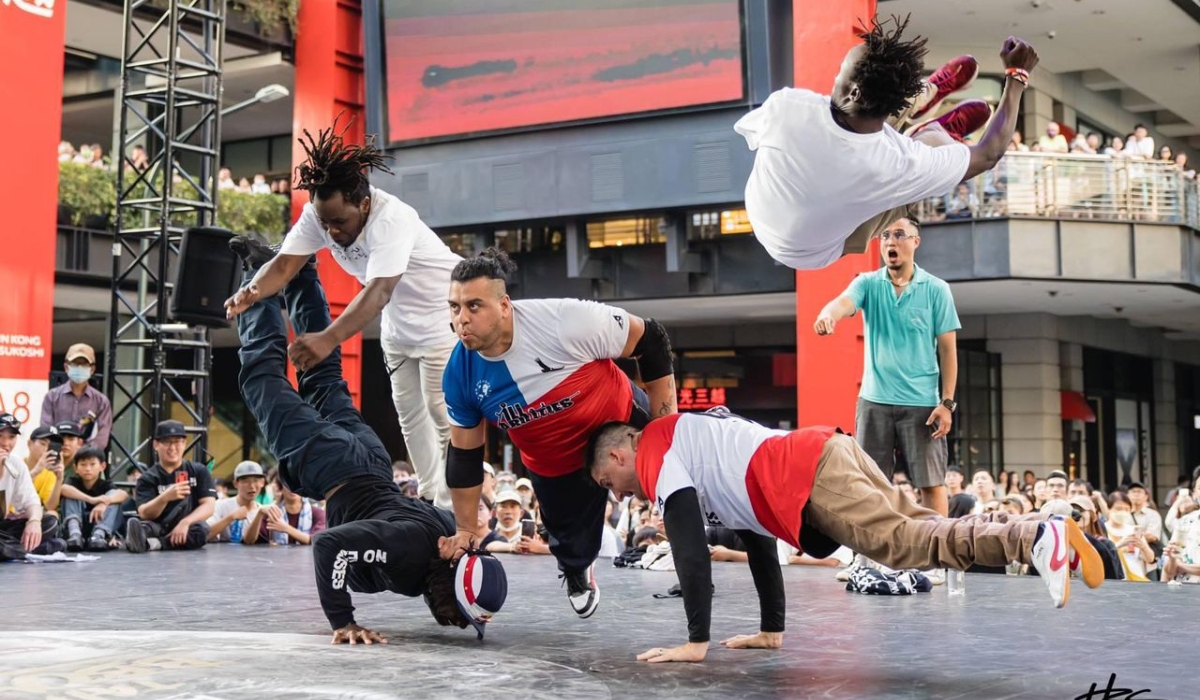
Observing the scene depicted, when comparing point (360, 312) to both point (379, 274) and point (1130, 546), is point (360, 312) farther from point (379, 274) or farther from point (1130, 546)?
point (1130, 546)

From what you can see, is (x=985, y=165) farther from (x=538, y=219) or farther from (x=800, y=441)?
(x=538, y=219)

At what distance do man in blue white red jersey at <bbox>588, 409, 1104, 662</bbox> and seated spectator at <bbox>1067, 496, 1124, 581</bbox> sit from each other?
4.21 meters

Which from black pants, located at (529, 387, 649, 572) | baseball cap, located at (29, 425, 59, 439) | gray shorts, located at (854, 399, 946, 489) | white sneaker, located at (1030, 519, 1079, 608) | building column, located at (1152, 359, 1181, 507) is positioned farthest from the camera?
building column, located at (1152, 359, 1181, 507)

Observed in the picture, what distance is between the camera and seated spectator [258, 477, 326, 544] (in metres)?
10.1

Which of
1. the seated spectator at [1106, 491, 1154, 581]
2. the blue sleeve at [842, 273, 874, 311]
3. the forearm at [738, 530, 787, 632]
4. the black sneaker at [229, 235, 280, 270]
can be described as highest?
the black sneaker at [229, 235, 280, 270]

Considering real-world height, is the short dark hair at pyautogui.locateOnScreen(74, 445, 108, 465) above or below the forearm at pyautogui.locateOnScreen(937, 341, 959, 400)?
below

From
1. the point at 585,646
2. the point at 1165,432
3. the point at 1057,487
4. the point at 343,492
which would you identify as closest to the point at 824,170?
the point at 585,646

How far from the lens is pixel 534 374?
4.15 meters

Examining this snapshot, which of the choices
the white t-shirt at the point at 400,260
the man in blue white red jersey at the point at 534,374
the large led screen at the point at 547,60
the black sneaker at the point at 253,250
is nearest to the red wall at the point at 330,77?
the large led screen at the point at 547,60

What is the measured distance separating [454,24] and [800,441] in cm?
1415

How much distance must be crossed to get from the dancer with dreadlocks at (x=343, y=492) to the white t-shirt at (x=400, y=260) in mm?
309

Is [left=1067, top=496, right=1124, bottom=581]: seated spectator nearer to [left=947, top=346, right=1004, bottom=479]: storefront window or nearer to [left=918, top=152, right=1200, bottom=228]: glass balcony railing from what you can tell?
[left=918, top=152, right=1200, bottom=228]: glass balcony railing

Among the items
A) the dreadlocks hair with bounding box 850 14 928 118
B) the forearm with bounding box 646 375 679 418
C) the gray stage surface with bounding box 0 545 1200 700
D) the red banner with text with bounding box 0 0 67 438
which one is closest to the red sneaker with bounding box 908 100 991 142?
the dreadlocks hair with bounding box 850 14 928 118

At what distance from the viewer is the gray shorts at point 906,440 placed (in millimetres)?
5773
